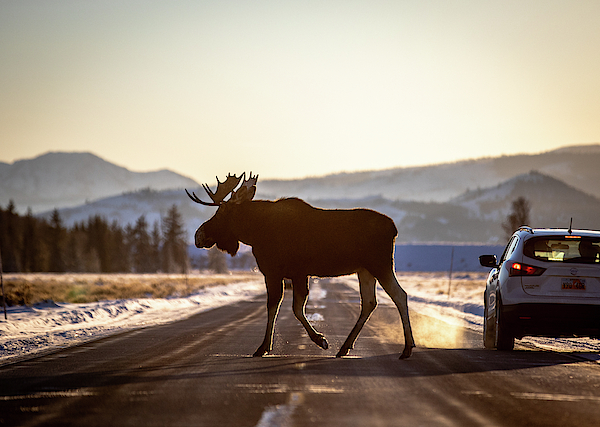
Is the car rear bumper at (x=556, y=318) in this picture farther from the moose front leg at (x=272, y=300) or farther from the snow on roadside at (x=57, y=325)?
the snow on roadside at (x=57, y=325)

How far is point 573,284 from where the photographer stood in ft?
35.4

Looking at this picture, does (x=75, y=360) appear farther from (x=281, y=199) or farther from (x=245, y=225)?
(x=281, y=199)

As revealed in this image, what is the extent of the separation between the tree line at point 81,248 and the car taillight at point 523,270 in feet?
331

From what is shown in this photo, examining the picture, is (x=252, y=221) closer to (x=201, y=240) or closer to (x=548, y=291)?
(x=201, y=240)

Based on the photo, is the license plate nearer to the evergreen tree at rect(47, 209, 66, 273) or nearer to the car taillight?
the car taillight

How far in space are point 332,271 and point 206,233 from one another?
2443 millimetres

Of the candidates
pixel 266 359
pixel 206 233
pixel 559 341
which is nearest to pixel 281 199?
pixel 206 233

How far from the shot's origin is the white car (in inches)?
419

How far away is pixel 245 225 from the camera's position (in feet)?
36.7

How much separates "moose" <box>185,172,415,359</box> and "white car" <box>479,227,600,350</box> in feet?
6.94

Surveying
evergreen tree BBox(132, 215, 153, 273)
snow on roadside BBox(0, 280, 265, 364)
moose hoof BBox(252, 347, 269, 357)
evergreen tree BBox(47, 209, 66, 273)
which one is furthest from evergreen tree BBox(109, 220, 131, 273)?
moose hoof BBox(252, 347, 269, 357)

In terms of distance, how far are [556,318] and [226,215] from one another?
5.82 meters

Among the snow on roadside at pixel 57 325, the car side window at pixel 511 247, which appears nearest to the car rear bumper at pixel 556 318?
the car side window at pixel 511 247

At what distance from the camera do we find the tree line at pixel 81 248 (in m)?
117
